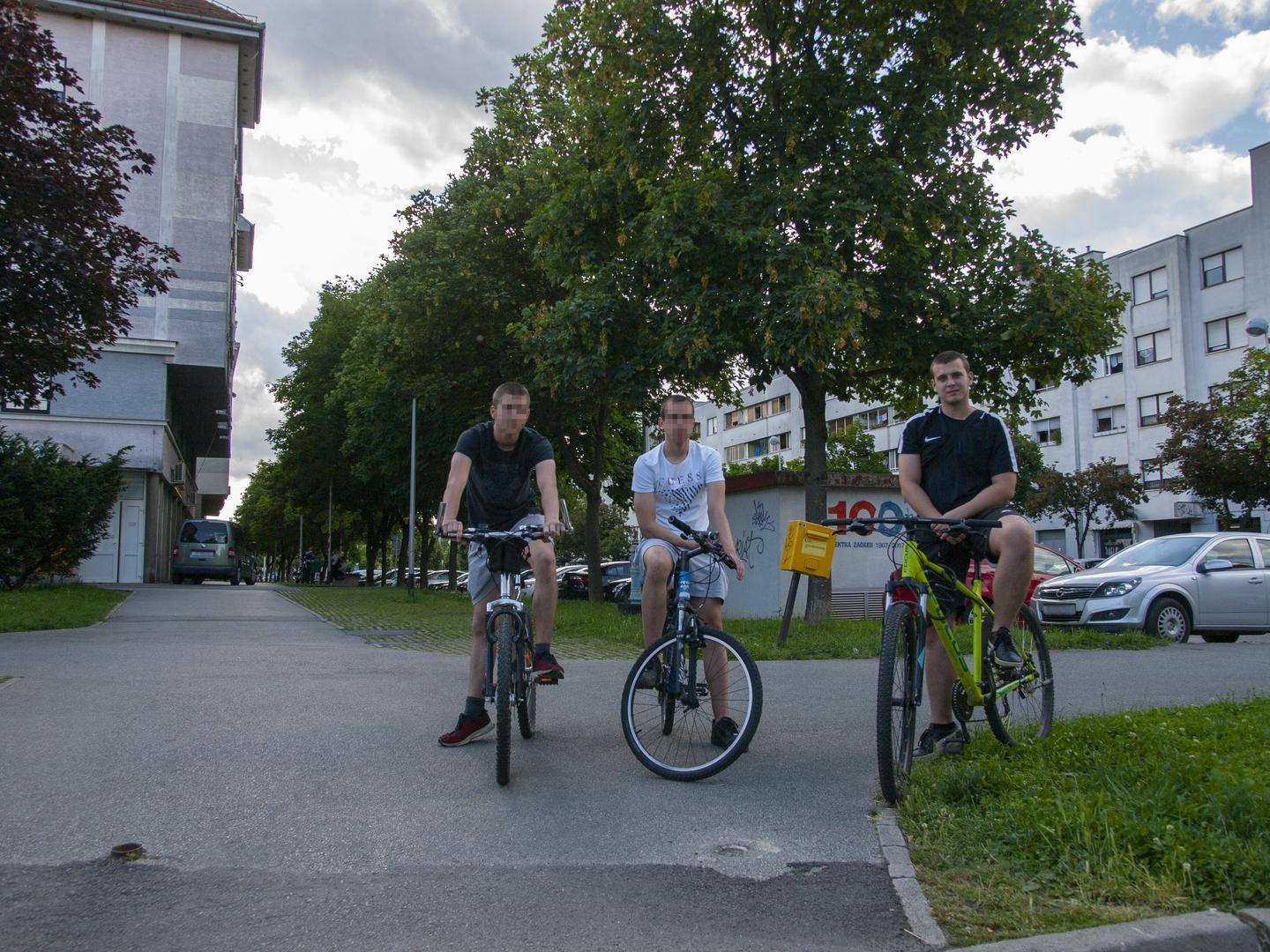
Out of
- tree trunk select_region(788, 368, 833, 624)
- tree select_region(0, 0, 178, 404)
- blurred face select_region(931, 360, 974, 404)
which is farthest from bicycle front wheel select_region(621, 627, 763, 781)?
tree select_region(0, 0, 178, 404)

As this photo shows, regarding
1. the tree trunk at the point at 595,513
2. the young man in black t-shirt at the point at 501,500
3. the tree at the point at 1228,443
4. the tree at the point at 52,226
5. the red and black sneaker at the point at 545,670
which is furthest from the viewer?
the tree at the point at 1228,443

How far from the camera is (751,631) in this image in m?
14.0

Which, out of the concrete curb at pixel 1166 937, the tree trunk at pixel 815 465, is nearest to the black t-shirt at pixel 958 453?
the concrete curb at pixel 1166 937

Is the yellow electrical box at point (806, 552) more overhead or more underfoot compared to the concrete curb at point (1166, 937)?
more overhead

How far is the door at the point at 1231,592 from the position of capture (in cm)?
1468

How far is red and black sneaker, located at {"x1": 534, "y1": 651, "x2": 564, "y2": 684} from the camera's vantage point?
17.9 feet

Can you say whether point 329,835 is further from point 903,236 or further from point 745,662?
point 903,236

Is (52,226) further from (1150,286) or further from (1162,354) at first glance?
(1150,286)

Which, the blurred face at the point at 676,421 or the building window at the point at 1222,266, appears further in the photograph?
the building window at the point at 1222,266

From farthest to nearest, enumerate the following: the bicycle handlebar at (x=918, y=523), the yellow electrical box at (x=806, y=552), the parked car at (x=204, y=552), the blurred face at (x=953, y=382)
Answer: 1. the parked car at (x=204, y=552)
2. the yellow electrical box at (x=806, y=552)
3. the blurred face at (x=953, y=382)
4. the bicycle handlebar at (x=918, y=523)

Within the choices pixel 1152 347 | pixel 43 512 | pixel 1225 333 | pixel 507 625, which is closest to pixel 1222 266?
pixel 1225 333

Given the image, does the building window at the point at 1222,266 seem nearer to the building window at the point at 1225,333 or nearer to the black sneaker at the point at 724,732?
the building window at the point at 1225,333

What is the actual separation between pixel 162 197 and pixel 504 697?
37933 mm

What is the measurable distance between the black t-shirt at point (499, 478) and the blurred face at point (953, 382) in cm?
200
